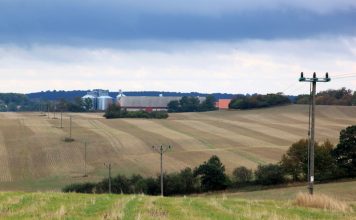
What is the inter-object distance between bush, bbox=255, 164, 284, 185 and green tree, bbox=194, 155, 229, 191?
13.9 feet

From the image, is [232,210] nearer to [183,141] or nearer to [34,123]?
[183,141]

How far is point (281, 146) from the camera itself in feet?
320

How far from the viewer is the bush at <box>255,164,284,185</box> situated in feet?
227

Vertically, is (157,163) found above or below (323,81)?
below

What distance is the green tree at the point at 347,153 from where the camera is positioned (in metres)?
73.4

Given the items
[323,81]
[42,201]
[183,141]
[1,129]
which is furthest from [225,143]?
[42,201]

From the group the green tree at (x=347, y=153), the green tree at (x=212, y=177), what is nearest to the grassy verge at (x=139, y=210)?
the green tree at (x=212, y=177)

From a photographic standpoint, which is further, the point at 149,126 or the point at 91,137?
the point at 149,126

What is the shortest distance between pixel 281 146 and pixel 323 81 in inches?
2355

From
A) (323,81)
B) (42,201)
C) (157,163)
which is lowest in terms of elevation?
(157,163)

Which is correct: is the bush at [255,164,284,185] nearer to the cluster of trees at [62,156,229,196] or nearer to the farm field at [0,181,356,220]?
the cluster of trees at [62,156,229,196]

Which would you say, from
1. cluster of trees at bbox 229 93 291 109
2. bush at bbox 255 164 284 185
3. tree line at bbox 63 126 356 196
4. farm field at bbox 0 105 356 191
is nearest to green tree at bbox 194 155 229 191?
tree line at bbox 63 126 356 196

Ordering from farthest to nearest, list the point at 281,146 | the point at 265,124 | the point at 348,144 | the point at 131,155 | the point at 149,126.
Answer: the point at 265,124, the point at 149,126, the point at 281,146, the point at 131,155, the point at 348,144

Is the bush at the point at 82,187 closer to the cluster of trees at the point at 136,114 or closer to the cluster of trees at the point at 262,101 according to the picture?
the cluster of trees at the point at 136,114
